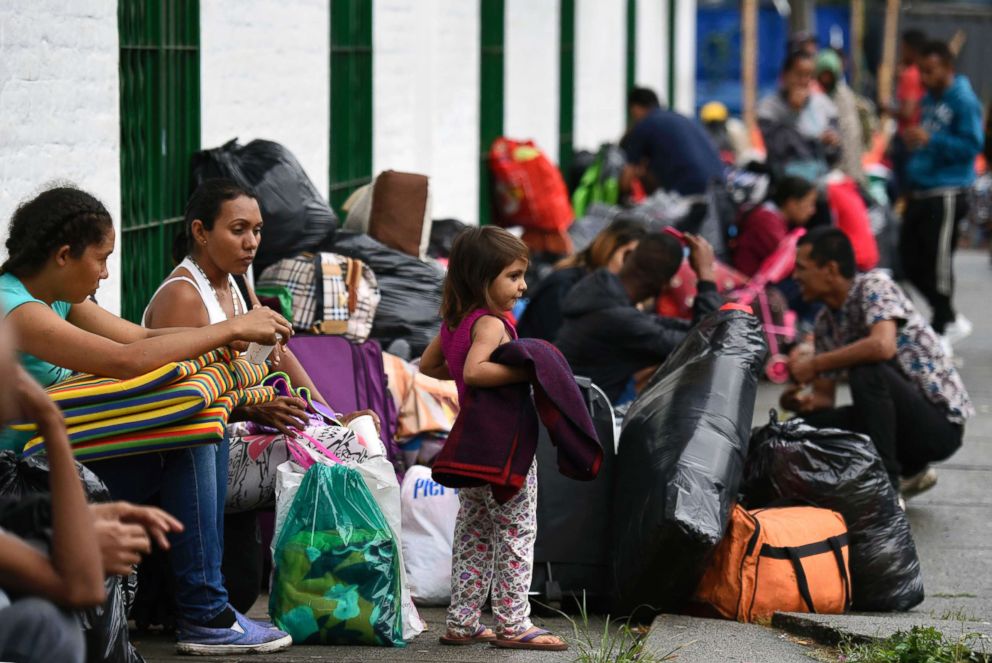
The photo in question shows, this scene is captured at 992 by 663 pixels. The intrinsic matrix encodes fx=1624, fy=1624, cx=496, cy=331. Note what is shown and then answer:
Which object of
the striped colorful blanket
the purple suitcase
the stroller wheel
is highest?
the striped colorful blanket

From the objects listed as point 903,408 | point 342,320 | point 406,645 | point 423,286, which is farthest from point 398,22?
point 406,645

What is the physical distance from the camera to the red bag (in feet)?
37.0

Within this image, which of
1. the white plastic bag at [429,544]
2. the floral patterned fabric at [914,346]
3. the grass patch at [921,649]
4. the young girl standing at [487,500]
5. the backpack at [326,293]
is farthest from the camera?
the floral patterned fabric at [914,346]

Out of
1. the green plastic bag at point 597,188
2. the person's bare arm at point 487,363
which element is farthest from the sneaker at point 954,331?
the person's bare arm at point 487,363

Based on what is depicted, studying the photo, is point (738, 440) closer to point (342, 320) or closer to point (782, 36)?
point (342, 320)

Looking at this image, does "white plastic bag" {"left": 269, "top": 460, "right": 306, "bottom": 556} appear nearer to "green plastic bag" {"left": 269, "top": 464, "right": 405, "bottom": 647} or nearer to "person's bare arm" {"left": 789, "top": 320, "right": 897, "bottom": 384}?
"green plastic bag" {"left": 269, "top": 464, "right": 405, "bottom": 647}

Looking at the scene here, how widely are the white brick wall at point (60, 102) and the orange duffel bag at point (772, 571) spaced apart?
242cm

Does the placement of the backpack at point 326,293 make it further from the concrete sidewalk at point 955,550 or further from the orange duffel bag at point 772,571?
the concrete sidewalk at point 955,550

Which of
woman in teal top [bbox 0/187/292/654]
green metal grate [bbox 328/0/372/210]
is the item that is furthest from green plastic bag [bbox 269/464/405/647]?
green metal grate [bbox 328/0/372/210]

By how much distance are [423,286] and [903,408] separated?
2.21 metres

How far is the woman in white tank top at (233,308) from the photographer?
5043 mm

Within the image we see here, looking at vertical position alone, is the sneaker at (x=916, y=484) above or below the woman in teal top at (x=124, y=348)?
below

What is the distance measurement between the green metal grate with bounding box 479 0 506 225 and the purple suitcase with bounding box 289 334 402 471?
5366 mm

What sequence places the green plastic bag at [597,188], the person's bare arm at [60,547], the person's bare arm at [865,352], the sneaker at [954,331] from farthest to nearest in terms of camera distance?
the green plastic bag at [597,188] → the sneaker at [954,331] → the person's bare arm at [865,352] → the person's bare arm at [60,547]
